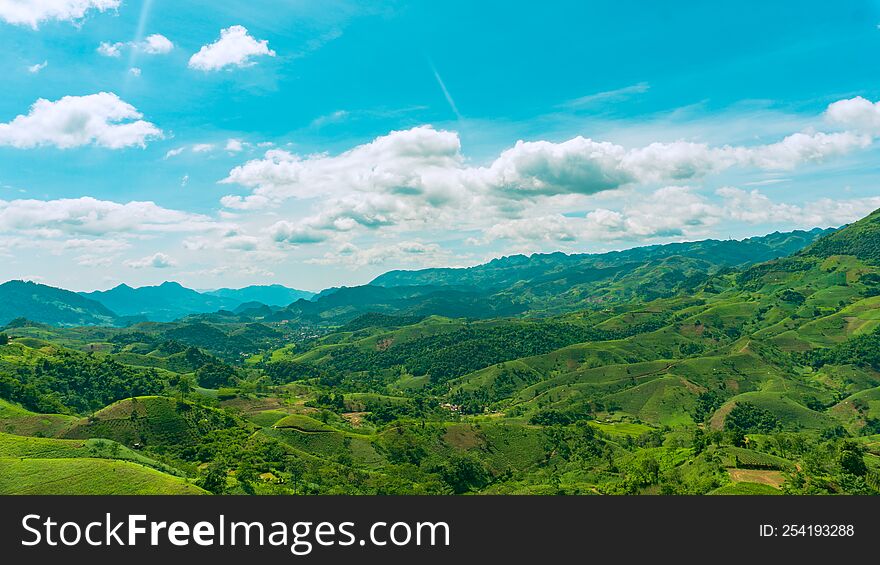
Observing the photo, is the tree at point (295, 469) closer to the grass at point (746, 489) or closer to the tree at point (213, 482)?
the tree at point (213, 482)

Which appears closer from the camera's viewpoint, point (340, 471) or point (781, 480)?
point (781, 480)

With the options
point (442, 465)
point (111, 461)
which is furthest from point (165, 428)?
point (442, 465)

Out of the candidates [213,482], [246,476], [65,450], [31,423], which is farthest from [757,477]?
[31,423]

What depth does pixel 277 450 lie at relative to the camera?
167 metres

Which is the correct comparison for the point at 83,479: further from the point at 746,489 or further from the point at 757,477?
the point at 757,477

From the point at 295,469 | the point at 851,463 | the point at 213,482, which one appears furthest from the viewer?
the point at 295,469

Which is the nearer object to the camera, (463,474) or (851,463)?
(851,463)

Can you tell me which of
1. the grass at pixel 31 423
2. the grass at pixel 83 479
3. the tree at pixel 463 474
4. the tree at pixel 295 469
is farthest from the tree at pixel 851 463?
the grass at pixel 31 423
